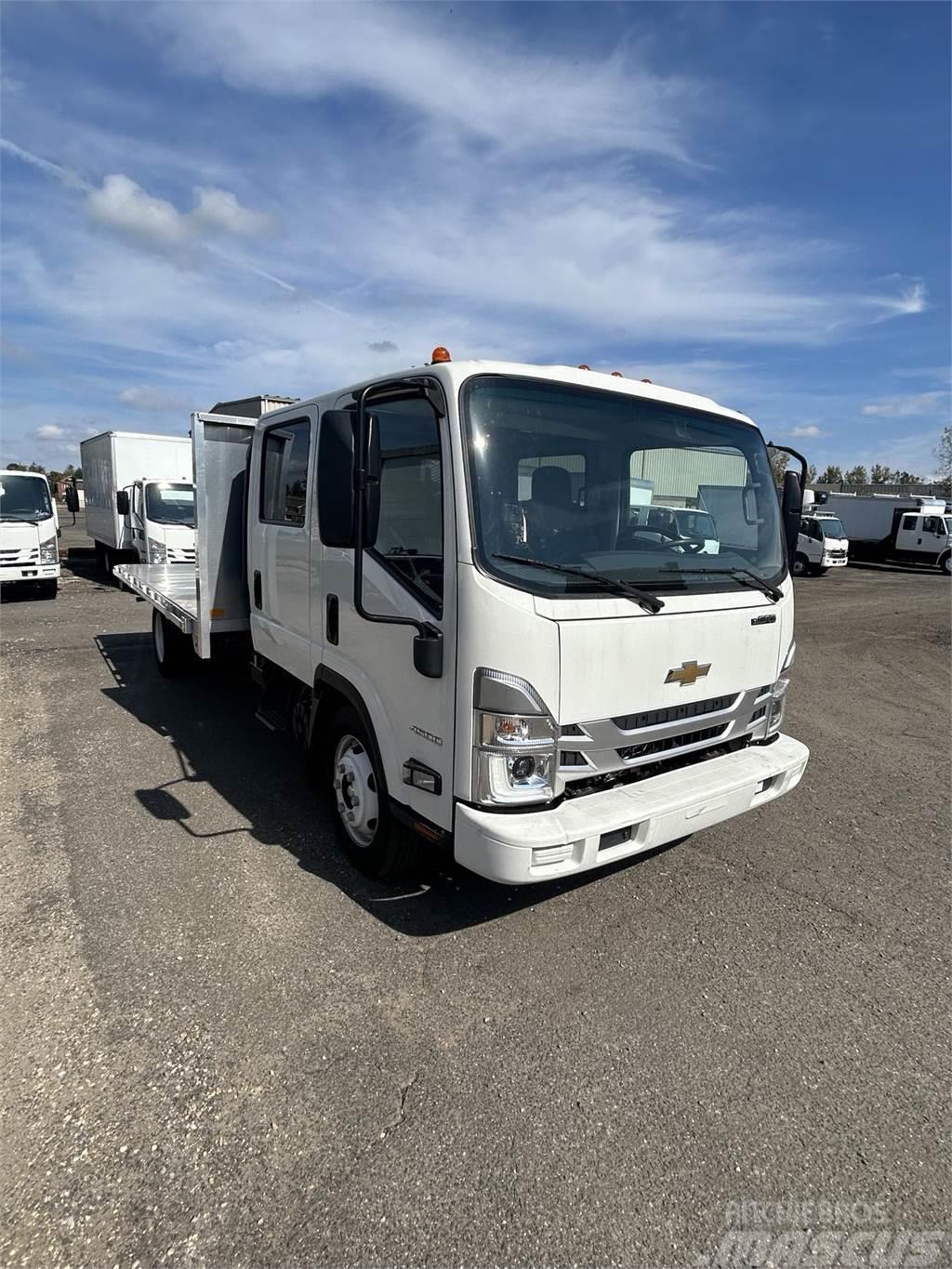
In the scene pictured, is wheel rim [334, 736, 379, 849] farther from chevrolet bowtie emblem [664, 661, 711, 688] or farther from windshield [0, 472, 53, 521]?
windshield [0, 472, 53, 521]

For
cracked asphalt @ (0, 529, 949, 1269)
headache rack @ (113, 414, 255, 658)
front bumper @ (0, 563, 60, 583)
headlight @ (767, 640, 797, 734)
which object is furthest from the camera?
front bumper @ (0, 563, 60, 583)

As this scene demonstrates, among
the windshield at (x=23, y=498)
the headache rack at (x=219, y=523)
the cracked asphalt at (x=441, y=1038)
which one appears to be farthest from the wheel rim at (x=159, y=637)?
the windshield at (x=23, y=498)

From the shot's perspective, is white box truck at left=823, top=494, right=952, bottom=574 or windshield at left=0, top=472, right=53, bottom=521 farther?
white box truck at left=823, top=494, right=952, bottom=574

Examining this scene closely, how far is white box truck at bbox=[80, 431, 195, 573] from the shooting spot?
13305mm

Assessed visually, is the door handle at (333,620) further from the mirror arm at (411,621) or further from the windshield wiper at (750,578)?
the windshield wiper at (750,578)

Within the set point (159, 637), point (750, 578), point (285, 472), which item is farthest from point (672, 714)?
point (159, 637)

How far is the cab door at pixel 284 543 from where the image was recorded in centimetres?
406

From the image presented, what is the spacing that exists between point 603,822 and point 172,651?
581 cm

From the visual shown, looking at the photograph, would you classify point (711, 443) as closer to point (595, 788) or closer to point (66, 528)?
point (595, 788)

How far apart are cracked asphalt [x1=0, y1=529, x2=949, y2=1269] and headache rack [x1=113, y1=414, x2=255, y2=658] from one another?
122 cm

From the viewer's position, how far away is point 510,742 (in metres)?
2.77

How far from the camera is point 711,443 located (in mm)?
3754

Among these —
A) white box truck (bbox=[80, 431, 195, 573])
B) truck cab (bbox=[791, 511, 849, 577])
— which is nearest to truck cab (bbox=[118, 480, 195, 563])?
white box truck (bbox=[80, 431, 195, 573])

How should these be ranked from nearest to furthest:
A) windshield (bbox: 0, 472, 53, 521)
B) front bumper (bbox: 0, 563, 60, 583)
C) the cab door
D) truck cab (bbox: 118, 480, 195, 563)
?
the cab door < front bumper (bbox: 0, 563, 60, 583) < windshield (bbox: 0, 472, 53, 521) < truck cab (bbox: 118, 480, 195, 563)
